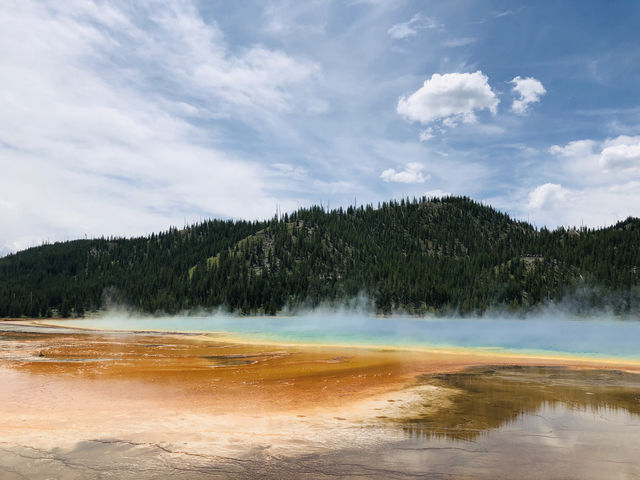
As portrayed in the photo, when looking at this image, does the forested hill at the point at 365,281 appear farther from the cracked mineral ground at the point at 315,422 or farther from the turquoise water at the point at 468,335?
the cracked mineral ground at the point at 315,422

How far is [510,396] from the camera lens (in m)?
15.9

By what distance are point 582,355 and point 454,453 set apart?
29.7 m

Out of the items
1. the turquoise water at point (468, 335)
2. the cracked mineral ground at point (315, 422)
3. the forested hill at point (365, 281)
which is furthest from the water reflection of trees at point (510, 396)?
the forested hill at point (365, 281)

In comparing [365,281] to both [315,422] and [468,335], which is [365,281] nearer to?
[468,335]

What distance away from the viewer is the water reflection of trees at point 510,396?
1191 centimetres

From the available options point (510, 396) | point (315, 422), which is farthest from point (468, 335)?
point (315, 422)

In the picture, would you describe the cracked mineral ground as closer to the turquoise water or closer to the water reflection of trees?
the water reflection of trees

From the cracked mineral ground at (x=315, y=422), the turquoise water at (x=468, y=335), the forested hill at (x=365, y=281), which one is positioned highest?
the forested hill at (x=365, y=281)

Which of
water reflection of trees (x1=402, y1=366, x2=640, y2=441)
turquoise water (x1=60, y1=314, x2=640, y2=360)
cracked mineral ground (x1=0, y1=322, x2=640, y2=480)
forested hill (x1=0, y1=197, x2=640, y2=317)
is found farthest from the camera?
forested hill (x1=0, y1=197, x2=640, y2=317)

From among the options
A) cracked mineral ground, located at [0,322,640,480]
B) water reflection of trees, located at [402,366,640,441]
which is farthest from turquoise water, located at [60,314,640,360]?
cracked mineral ground, located at [0,322,640,480]

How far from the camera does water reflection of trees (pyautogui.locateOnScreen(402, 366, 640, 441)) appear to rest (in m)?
11.9

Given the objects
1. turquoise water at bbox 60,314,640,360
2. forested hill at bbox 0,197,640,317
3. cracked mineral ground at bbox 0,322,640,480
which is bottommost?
turquoise water at bbox 60,314,640,360

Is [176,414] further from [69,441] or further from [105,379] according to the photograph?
[105,379]

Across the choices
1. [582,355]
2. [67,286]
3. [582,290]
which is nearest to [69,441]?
[582,355]
